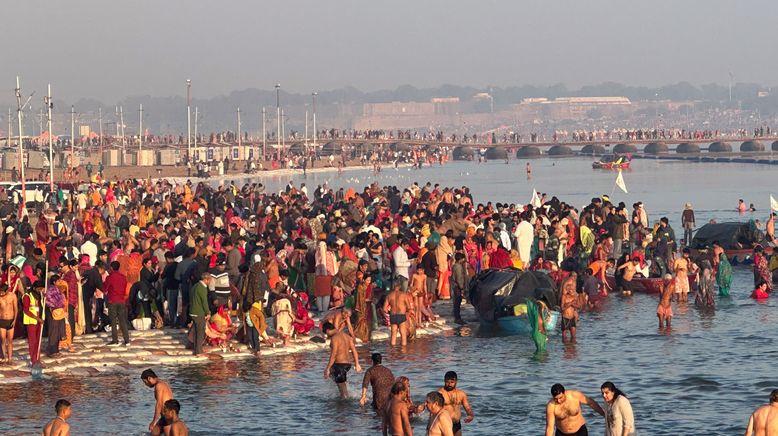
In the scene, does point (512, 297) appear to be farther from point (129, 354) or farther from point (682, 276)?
point (129, 354)

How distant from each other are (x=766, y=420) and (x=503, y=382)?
8821 mm

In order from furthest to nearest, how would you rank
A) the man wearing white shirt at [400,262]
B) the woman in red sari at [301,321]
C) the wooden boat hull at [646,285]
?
the wooden boat hull at [646,285], the man wearing white shirt at [400,262], the woman in red sari at [301,321]

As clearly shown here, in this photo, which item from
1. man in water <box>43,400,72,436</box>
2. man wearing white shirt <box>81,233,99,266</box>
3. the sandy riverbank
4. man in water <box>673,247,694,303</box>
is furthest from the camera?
man in water <box>673,247,694,303</box>

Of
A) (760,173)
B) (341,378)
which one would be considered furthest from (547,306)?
(760,173)

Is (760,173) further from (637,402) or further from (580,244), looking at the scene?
(637,402)

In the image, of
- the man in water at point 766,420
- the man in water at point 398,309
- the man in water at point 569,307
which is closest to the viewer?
the man in water at point 766,420

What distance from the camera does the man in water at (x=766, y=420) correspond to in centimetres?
1461

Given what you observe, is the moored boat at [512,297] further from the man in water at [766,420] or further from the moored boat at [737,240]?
the moored boat at [737,240]

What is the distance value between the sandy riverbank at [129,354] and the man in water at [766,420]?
11497 mm

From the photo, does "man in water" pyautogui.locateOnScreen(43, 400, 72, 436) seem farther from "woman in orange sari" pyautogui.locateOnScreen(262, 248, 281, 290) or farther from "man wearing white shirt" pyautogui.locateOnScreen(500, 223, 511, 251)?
"man wearing white shirt" pyautogui.locateOnScreen(500, 223, 511, 251)

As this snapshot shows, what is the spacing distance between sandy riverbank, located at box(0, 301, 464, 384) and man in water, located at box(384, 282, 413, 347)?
0.76m

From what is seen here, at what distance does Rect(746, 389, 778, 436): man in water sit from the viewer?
14.6 meters

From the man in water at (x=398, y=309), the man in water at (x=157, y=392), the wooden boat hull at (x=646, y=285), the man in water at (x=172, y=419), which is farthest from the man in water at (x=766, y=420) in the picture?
the wooden boat hull at (x=646, y=285)

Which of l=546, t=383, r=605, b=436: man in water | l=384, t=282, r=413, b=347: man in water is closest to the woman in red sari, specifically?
l=384, t=282, r=413, b=347: man in water
